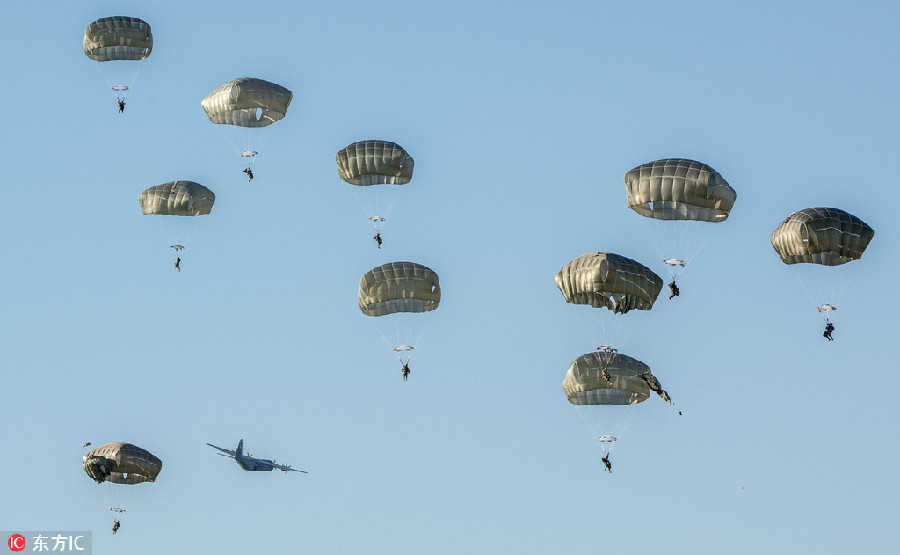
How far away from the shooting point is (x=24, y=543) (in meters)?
93.4

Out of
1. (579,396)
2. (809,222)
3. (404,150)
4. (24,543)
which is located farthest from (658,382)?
(24,543)

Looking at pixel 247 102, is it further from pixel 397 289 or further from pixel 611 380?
pixel 611 380

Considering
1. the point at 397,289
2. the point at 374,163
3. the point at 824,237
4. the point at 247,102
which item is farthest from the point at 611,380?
the point at 247,102

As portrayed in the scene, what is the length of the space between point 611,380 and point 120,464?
85.0 ft

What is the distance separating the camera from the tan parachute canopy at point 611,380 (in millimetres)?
85438

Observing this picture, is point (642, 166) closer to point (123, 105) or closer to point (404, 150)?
point (404, 150)

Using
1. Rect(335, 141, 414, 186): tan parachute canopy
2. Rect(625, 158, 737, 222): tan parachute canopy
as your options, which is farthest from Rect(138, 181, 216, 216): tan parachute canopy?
Rect(625, 158, 737, 222): tan parachute canopy

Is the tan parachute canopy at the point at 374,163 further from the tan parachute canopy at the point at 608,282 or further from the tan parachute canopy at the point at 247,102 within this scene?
the tan parachute canopy at the point at 608,282

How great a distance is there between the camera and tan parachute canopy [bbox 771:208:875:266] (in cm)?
8375

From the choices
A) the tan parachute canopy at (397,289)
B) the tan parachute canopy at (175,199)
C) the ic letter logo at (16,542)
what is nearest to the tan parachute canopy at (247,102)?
the tan parachute canopy at (175,199)

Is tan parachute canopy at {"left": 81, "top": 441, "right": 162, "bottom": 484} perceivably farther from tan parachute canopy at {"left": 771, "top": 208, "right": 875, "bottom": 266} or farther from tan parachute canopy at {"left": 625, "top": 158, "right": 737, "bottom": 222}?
tan parachute canopy at {"left": 771, "top": 208, "right": 875, "bottom": 266}

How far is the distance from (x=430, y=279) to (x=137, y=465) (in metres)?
18.4

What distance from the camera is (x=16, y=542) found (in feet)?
313

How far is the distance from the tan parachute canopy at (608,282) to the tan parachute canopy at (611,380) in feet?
10.2
